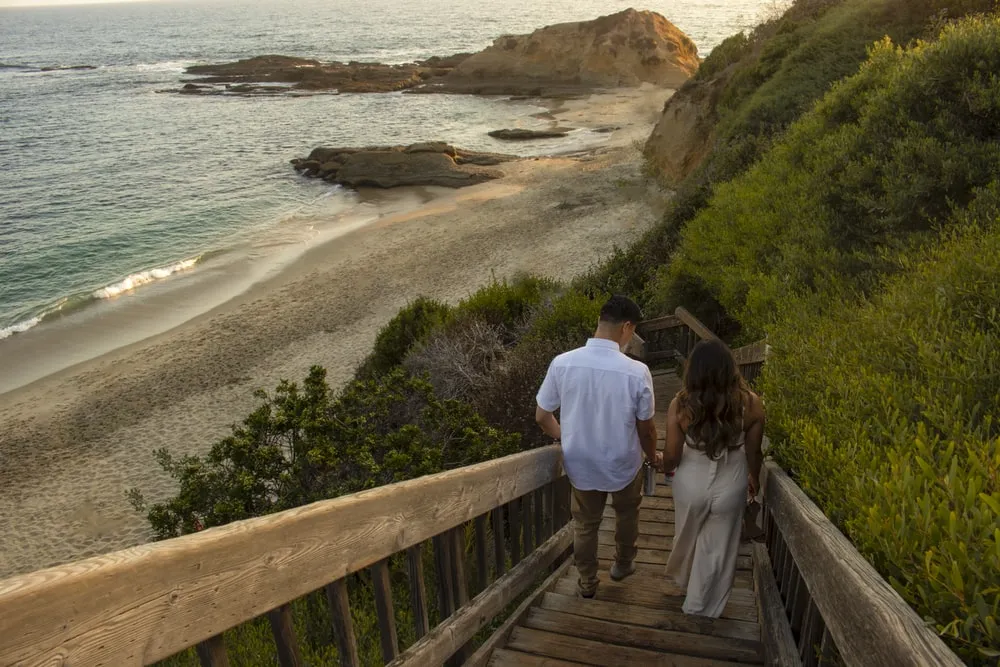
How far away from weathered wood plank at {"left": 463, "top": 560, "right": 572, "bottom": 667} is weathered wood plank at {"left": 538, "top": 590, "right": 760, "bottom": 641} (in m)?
0.09

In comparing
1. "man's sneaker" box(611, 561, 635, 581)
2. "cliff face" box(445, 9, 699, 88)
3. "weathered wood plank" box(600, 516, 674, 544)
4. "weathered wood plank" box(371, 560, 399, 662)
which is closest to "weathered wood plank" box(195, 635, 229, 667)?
"weathered wood plank" box(371, 560, 399, 662)

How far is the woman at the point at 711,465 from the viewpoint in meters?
3.68

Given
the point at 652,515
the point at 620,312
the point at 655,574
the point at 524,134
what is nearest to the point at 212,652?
the point at 620,312

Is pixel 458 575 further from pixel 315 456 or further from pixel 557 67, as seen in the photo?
pixel 557 67

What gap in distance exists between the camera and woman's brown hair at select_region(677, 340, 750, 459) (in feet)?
12.0

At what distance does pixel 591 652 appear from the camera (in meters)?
3.63

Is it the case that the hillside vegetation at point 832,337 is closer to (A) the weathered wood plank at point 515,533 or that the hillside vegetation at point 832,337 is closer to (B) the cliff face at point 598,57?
(A) the weathered wood plank at point 515,533

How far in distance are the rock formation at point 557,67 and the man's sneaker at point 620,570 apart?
184 ft

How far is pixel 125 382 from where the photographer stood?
17031 mm

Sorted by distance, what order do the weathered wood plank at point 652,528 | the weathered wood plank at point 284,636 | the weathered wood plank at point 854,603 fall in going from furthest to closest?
1. the weathered wood plank at point 652,528
2. the weathered wood plank at point 284,636
3. the weathered wood plank at point 854,603

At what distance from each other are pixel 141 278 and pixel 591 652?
23868 millimetres

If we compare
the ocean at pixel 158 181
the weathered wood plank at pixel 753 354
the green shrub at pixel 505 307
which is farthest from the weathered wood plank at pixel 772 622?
the ocean at pixel 158 181

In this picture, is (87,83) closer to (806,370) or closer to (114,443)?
(114,443)

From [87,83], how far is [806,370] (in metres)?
85.2
